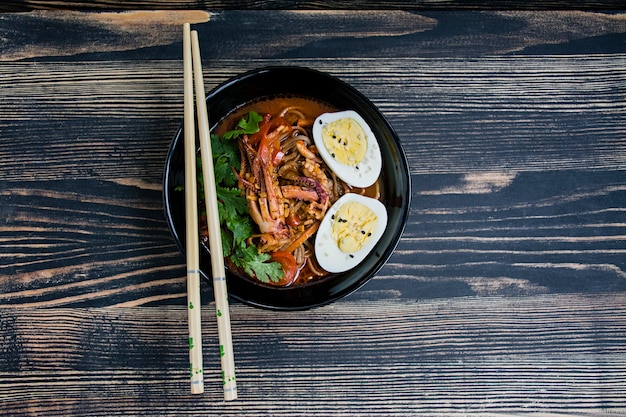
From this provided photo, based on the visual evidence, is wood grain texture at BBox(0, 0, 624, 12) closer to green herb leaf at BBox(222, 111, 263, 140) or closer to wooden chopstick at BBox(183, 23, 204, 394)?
green herb leaf at BBox(222, 111, 263, 140)

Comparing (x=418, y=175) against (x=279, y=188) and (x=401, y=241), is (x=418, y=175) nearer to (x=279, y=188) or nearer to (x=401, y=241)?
(x=401, y=241)

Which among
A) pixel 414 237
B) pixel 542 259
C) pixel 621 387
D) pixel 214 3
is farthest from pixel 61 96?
pixel 621 387

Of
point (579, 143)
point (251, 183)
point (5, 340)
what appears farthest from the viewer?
point (579, 143)

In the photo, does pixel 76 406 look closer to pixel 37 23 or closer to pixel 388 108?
pixel 37 23

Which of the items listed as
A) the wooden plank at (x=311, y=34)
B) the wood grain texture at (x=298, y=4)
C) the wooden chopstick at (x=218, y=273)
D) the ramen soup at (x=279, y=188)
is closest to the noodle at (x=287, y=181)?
the ramen soup at (x=279, y=188)

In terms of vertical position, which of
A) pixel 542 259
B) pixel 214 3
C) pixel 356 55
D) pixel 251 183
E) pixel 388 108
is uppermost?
pixel 214 3

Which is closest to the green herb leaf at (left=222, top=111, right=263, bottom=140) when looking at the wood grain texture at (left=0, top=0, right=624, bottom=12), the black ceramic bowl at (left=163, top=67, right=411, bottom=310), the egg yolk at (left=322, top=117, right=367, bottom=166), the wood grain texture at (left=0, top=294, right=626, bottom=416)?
the black ceramic bowl at (left=163, top=67, right=411, bottom=310)

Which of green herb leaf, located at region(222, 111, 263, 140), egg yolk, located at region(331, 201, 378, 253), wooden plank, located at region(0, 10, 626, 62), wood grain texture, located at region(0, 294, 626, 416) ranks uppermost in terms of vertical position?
wooden plank, located at region(0, 10, 626, 62)
